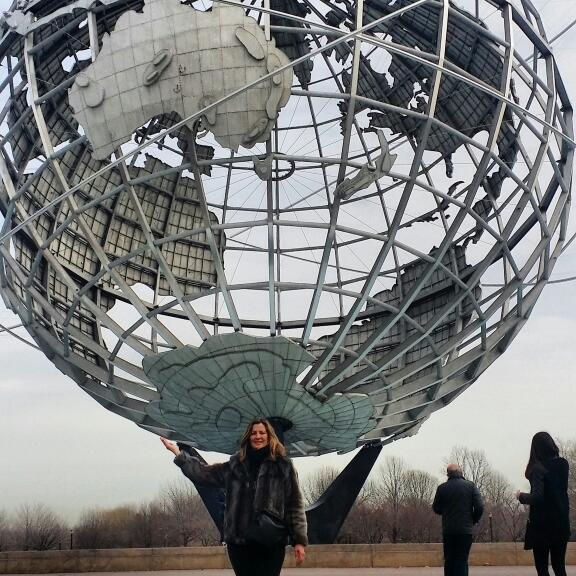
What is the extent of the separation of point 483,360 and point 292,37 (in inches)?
351

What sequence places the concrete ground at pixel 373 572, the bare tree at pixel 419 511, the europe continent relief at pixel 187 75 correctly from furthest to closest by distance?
the bare tree at pixel 419 511 < the concrete ground at pixel 373 572 < the europe continent relief at pixel 187 75

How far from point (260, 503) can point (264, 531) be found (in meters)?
0.20

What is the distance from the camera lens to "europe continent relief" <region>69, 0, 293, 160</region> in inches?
599

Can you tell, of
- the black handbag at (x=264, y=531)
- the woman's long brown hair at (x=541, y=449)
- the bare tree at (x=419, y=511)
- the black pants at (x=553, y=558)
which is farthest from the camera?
the bare tree at (x=419, y=511)

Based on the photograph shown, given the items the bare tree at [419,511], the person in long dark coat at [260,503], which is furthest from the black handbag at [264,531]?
the bare tree at [419,511]

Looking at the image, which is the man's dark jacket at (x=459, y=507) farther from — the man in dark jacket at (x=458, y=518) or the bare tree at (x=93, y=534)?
the bare tree at (x=93, y=534)

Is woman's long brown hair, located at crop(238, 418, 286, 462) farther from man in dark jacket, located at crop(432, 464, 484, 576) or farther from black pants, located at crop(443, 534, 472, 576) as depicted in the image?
black pants, located at crop(443, 534, 472, 576)

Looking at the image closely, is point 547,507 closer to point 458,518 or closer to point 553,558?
point 553,558

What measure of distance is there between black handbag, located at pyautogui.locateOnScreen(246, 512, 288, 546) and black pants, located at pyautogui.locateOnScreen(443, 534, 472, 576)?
451 cm

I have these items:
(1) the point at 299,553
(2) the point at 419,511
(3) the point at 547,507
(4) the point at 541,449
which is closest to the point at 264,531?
(1) the point at 299,553

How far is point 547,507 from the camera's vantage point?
24.9 feet

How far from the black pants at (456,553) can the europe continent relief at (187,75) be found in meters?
7.84

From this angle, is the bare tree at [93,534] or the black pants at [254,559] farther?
the bare tree at [93,534]

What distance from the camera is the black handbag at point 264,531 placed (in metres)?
6.41
